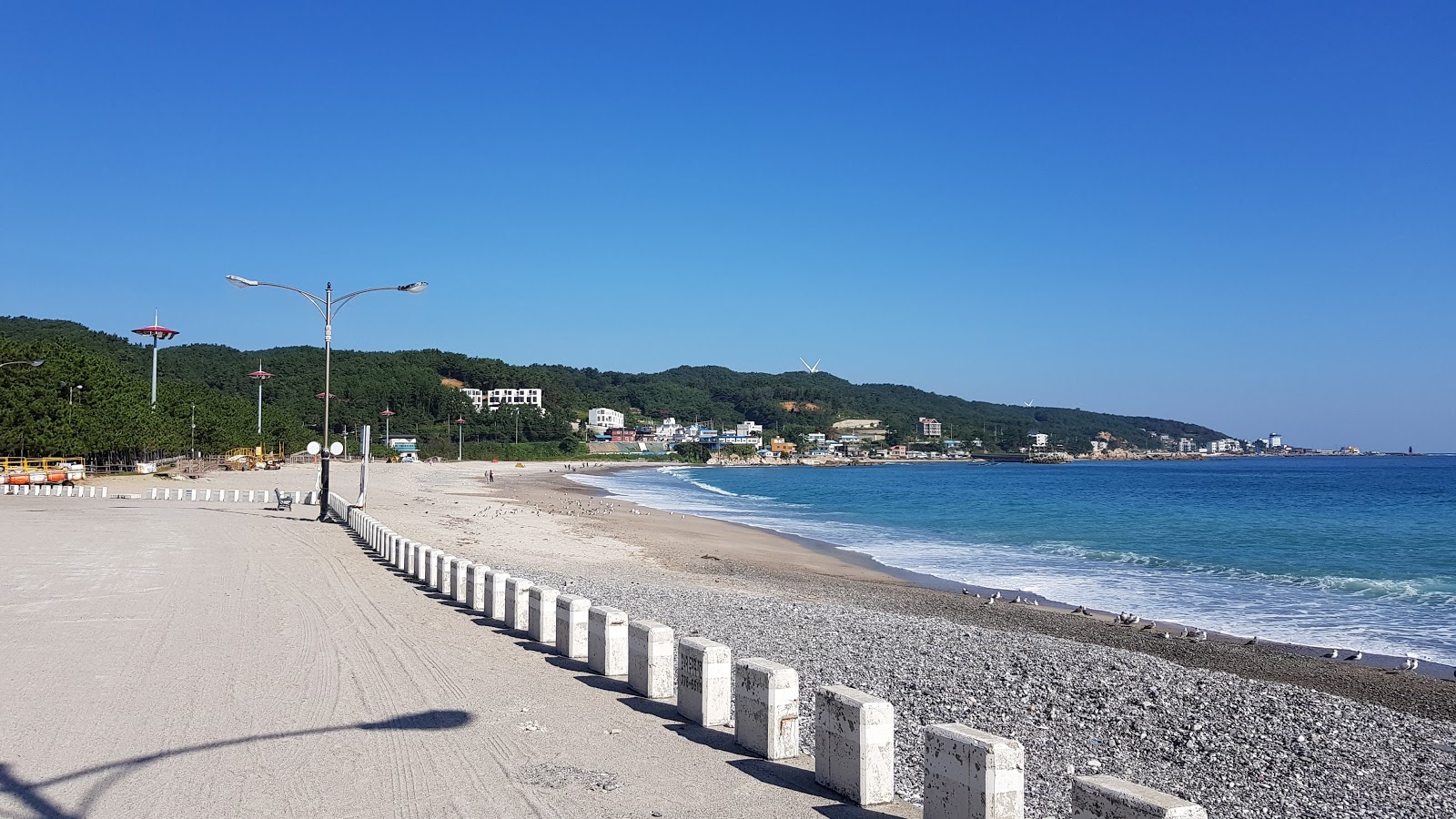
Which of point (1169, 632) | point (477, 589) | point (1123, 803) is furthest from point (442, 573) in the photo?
point (1123, 803)

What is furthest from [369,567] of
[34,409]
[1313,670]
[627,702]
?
[34,409]

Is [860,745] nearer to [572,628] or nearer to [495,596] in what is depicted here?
[572,628]

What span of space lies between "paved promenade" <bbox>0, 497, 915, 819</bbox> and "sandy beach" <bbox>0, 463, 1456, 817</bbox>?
5 centimetres

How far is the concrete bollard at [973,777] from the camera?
196 inches

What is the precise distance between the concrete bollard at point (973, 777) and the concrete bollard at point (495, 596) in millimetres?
8373

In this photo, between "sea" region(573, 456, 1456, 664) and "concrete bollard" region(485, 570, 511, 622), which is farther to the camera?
"sea" region(573, 456, 1456, 664)

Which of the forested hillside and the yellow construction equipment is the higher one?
the forested hillside

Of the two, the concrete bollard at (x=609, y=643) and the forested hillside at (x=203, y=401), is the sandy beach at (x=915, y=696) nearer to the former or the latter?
the concrete bollard at (x=609, y=643)

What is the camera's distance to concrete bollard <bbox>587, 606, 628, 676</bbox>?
9.55 meters

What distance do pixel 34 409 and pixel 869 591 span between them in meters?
53.6

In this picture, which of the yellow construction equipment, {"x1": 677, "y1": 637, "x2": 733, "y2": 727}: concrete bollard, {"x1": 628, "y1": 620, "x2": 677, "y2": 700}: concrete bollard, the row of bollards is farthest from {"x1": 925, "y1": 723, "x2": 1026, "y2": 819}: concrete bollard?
the yellow construction equipment

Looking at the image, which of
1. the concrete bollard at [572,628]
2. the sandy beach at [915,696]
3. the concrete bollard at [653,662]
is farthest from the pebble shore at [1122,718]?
the concrete bollard at [572,628]

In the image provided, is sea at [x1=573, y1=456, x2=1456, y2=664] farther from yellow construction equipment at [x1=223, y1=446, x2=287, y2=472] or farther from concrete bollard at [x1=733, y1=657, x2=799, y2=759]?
yellow construction equipment at [x1=223, y1=446, x2=287, y2=472]

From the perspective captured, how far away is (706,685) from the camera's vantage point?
777 centimetres
